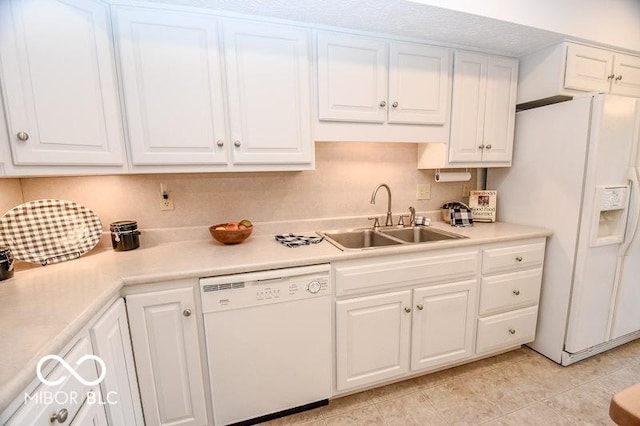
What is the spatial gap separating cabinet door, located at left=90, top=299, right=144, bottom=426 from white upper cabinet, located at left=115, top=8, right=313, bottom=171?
745 millimetres

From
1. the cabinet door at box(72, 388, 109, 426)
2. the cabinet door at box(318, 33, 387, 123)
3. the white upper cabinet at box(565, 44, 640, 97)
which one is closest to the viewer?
the cabinet door at box(72, 388, 109, 426)

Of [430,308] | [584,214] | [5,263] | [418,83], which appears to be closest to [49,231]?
[5,263]

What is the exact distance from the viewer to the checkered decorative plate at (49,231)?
50.7 inches

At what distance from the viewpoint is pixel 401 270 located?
5.05ft

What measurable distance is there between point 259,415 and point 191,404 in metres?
0.34

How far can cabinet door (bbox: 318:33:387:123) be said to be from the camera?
5.12ft

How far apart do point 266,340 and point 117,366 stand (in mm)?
597

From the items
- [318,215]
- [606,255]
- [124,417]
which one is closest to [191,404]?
[124,417]

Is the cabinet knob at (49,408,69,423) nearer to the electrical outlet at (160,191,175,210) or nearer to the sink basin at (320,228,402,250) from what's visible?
the electrical outlet at (160,191,175,210)

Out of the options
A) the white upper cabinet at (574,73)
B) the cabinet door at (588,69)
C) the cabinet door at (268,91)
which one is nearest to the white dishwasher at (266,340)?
the cabinet door at (268,91)

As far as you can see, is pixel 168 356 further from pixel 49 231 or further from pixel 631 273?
pixel 631 273

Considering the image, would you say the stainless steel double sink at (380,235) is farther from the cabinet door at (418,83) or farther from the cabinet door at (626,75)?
the cabinet door at (626,75)

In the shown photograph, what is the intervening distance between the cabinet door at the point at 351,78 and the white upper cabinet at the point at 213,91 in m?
0.10

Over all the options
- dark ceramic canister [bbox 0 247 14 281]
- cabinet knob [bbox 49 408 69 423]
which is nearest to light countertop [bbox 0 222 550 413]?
dark ceramic canister [bbox 0 247 14 281]
